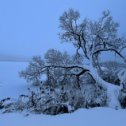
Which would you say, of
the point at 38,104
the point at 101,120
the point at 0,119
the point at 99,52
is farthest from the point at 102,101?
the point at 99,52

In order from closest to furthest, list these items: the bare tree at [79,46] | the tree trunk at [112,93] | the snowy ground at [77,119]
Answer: the snowy ground at [77,119] < the tree trunk at [112,93] < the bare tree at [79,46]

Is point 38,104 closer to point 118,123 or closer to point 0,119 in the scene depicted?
point 0,119

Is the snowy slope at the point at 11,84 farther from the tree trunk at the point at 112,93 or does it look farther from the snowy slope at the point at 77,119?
the snowy slope at the point at 77,119

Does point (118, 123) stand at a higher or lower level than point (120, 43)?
lower

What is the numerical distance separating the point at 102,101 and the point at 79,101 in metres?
0.98

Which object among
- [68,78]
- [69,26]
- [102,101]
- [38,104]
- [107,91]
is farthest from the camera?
[69,26]

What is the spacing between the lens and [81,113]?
7.47 m

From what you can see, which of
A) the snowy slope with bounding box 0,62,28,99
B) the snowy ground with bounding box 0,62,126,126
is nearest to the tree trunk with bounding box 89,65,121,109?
the snowy ground with bounding box 0,62,126,126

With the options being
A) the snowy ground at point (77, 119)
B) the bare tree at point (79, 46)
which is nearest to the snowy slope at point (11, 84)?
the bare tree at point (79, 46)

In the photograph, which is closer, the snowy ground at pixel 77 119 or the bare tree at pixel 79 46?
the snowy ground at pixel 77 119

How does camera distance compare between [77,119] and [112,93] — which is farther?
[112,93]

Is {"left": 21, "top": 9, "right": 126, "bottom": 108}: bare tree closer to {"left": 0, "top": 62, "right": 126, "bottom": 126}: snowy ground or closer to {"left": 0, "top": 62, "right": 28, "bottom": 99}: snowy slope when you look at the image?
{"left": 0, "top": 62, "right": 28, "bottom": 99}: snowy slope

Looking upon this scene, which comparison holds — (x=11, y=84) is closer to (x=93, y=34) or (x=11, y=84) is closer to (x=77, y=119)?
(x=93, y=34)

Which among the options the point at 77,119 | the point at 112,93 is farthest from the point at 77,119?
the point at 112,93
